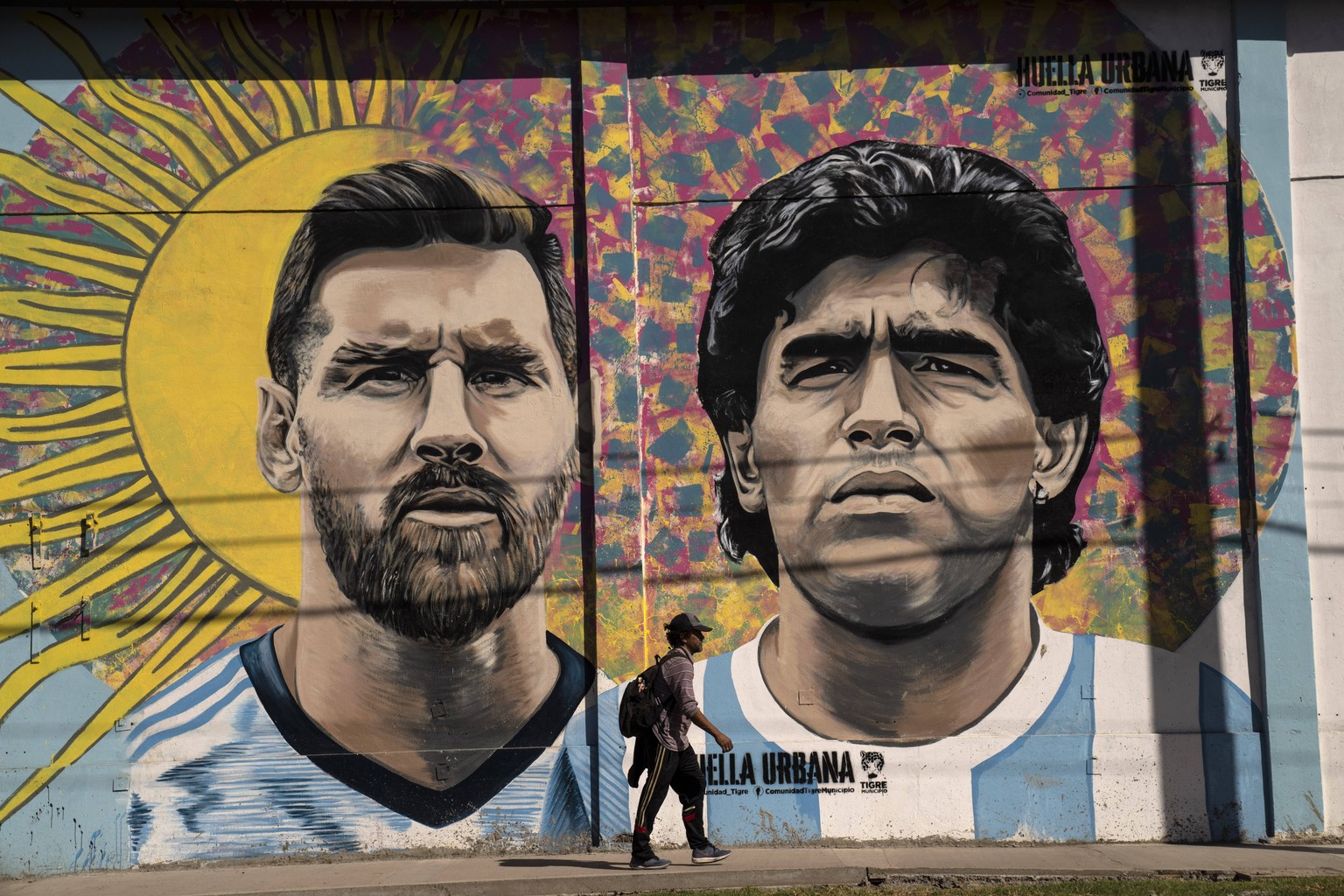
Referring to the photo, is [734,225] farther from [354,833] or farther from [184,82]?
[354,833]

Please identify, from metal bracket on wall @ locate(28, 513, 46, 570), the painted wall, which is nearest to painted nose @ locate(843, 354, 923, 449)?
the painted wall

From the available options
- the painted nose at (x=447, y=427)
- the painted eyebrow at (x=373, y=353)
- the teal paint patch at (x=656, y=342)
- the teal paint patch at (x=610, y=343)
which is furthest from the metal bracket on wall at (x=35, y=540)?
the teal paint patch at (x=656, y=342)

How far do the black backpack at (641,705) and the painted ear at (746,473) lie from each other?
4.98ft

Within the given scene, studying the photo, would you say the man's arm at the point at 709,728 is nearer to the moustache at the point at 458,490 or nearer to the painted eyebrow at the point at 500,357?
the moustache at the point at 458,490

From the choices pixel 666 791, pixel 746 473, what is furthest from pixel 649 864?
pixel 746 473

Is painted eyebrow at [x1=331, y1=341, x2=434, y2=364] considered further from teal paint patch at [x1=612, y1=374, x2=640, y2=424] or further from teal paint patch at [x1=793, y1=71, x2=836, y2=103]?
teal paint patch at [x1=793, y1=71, x2=836, y2=103]

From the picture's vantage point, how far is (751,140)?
9195mm

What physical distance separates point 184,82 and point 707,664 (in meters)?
5.72

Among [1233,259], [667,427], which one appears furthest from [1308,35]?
[667,427]

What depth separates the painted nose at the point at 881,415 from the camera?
8.96 m

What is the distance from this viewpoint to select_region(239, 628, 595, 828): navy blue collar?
8.77m

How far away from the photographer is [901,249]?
9.09m

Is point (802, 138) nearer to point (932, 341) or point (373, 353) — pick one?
point (932, 341)

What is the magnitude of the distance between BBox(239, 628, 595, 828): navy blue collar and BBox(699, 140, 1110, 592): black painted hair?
155 cm
